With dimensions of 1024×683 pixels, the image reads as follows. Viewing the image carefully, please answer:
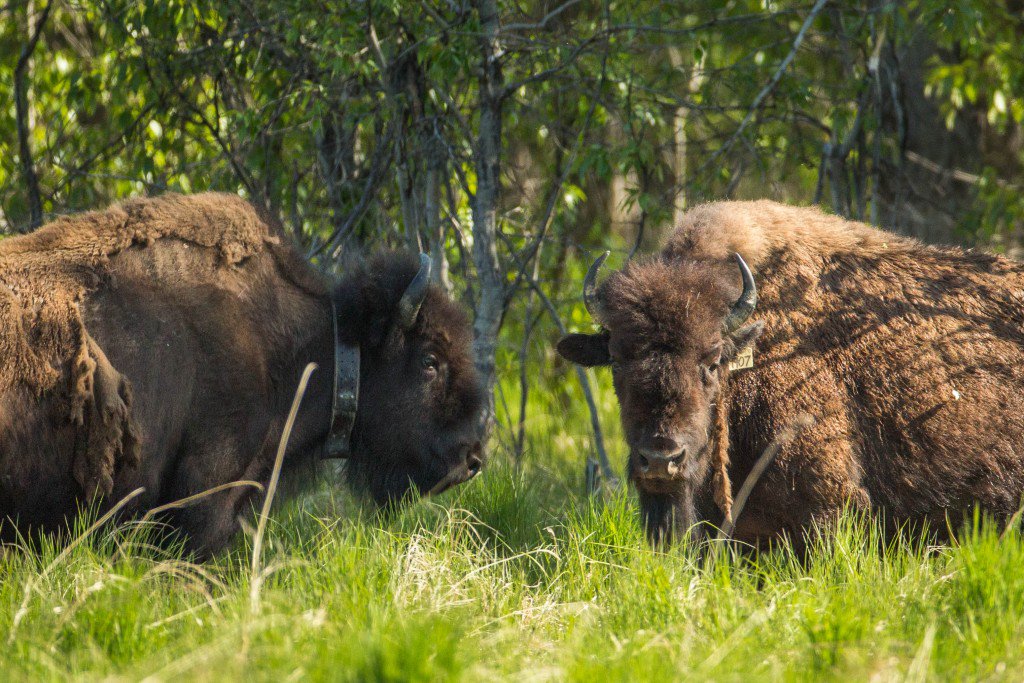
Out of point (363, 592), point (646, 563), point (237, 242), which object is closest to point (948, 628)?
point (646, 563)

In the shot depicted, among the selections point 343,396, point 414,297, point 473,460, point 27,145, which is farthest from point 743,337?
point 27,145

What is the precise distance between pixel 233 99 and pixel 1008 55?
5990mm

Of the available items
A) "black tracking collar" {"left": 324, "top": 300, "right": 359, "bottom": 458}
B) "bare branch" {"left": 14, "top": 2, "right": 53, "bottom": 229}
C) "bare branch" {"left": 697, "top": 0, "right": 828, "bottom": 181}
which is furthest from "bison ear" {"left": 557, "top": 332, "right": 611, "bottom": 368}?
"bare branch" {"left": 14, "top": 2, "right": 53, "bottom": 229}

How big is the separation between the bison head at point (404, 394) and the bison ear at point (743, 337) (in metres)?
1.31

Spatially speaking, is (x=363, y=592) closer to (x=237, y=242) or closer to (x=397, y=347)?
(x=397, y=347)

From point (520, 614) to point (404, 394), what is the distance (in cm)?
152

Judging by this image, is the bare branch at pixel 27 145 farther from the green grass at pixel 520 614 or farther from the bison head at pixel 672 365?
the bison head at pixel 672 365

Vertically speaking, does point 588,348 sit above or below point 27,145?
below

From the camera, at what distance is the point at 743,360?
188 inches

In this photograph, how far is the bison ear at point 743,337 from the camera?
4.78m

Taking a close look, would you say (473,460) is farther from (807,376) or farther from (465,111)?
(465,111)

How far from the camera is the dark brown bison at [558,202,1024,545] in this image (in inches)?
182

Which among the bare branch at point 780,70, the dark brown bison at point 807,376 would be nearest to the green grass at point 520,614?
the dark brown bison at point 807,376

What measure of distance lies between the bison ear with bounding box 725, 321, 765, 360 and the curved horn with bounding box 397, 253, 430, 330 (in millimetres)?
1507
